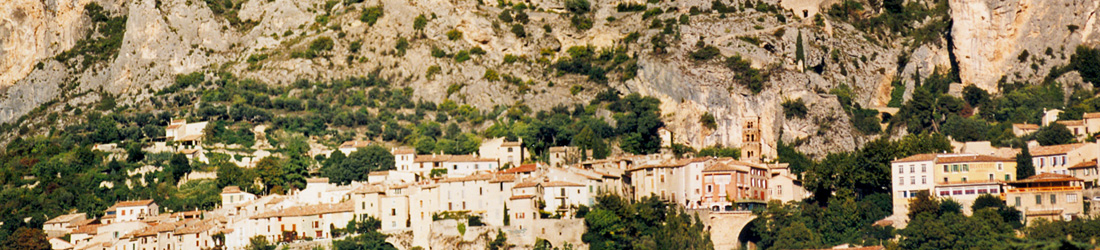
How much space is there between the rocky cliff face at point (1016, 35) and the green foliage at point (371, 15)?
44592 mm

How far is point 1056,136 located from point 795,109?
59.9ft

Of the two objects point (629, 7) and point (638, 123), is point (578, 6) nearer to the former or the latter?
point (629, 7)

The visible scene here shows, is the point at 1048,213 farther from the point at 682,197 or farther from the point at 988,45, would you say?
the point at 988,45

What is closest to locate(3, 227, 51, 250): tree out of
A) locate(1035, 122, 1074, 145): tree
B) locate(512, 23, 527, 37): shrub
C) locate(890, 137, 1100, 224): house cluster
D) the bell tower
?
locate(512, 23, 527, 37): shrub

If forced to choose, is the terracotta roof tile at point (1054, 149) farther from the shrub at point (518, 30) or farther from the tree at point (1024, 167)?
the shrub at point (518, 30)

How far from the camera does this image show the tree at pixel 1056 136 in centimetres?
8869

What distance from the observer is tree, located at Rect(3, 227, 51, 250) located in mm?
94562

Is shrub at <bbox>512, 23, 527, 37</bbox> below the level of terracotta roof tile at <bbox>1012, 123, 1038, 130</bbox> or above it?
above

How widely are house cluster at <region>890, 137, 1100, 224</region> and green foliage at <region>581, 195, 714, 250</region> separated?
1061 centimetres

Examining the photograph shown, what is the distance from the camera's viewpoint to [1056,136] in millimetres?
88812

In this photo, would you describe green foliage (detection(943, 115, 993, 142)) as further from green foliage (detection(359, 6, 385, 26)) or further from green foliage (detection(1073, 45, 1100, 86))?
green foliage (detection(359, 6, 385, 26))

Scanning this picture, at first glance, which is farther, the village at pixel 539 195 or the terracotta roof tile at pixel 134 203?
the terracotta roof tile at pixel 134 203

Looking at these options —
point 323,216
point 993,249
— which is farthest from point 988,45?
point 323,216

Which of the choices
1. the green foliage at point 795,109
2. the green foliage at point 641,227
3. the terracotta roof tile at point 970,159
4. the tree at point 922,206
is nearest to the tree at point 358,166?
the green foliage at point 641,227
